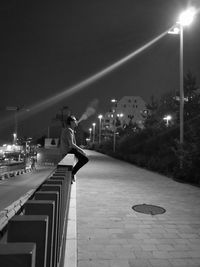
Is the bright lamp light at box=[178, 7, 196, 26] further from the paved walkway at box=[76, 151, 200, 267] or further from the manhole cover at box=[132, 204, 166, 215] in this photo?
the manhole cover at box=[132, 204, 166, 215]

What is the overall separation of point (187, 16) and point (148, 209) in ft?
32.7

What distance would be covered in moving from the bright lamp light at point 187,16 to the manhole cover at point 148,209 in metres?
9.70

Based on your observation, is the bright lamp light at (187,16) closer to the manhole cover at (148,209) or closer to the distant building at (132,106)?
the manhole cover at (148,209)

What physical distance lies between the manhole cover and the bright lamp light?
9.70 meters

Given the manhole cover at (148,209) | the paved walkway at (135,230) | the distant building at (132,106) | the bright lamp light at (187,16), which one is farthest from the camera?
the distant building at (132,106)

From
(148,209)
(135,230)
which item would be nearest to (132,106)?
(148,209)

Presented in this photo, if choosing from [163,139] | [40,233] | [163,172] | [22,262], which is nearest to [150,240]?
[40,233]

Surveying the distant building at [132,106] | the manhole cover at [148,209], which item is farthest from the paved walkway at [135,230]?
the distant building at [132,106]

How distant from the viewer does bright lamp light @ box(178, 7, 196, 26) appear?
12.6 metres

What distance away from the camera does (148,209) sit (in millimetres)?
6738

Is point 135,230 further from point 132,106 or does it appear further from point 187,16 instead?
point 132,106

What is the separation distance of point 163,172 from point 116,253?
1143 centimetres

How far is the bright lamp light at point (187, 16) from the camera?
12.6 m

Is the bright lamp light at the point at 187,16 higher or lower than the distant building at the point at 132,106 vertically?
lower
